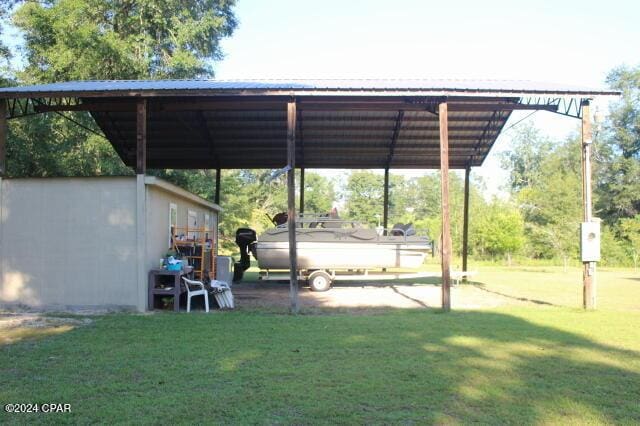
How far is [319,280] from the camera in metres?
14.5

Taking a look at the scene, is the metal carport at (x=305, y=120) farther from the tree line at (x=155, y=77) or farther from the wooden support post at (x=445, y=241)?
the tree line at (x=155, y=77)

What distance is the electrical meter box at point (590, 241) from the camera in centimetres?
1031

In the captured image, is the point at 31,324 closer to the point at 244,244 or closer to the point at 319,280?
the point at 319,280

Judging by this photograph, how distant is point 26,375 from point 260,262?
9.74 m

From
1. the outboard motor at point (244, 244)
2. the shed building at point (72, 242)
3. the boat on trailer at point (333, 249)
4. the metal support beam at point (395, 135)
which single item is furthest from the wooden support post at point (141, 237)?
the metal support beam at point (395, 135)

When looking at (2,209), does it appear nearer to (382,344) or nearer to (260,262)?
(260,262)

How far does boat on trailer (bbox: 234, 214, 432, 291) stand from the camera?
14.6 metres

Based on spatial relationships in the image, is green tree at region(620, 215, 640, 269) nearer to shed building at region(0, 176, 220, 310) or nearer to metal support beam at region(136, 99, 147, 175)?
metal support beam at region(136, 99, 147, 175)

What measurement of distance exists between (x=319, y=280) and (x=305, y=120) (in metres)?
4.28

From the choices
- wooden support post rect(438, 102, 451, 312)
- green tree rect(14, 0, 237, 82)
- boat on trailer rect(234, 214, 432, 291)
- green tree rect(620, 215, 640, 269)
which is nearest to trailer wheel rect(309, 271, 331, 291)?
boat on trailer rect(234, 214, 432, 291)

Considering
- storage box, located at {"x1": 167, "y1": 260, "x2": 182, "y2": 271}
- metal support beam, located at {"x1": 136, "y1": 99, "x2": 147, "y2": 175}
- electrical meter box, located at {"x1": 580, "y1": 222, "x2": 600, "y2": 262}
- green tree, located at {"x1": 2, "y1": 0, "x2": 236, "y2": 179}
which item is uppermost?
green tree, located at {"x1": 2, "y1": 0, "x2": 236, "y2": 179}

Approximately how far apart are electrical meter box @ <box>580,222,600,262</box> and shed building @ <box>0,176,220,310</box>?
26.9 feet

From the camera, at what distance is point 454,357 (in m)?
6.35

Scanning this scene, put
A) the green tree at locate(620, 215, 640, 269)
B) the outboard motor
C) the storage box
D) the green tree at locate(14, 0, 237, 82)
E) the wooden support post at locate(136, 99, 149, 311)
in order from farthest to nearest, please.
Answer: the green tree at locate(620, 215, 640, 269)
the green tree at locate(14, 0, 237, 82)
the outboard motor
the storage box
the wooden support post at locate(136, 99, 149, 311)
